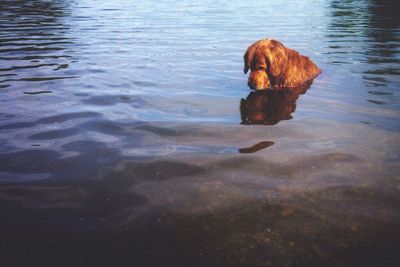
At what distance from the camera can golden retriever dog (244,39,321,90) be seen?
20.9 ft

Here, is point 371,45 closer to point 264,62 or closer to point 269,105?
point 264,62

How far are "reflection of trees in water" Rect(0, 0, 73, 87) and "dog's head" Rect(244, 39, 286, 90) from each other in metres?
4.20

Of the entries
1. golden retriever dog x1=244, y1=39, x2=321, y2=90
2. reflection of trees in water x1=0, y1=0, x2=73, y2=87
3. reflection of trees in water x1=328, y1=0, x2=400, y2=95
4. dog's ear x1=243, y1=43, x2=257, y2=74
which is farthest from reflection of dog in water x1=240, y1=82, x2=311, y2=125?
reflection of trees in water x1=0, y1=0, x2=73, y2=87

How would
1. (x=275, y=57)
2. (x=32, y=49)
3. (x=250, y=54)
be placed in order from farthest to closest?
(x=32, y=49) → (x=250, y=54) → (x=275, y=57)

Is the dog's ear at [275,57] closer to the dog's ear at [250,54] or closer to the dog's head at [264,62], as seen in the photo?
the dog's head at [264,62]

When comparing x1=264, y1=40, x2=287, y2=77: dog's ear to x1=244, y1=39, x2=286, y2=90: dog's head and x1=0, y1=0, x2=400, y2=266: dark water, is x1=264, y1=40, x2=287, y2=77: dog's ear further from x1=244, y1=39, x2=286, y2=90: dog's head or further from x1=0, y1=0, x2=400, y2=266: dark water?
x1=0, y1=0, x2=400, y2=266: dark water

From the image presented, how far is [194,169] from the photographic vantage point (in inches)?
142

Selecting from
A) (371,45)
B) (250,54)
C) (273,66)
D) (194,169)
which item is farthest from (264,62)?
(371,45)

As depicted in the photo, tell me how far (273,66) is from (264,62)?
19 centimetres

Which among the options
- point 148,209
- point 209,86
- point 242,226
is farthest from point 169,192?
point 209,86

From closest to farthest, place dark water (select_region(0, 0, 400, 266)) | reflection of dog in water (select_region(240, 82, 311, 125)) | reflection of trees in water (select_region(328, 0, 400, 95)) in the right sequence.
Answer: dark water (select_region(0, 0, 400, 266)), reflection of dog in water (select_region(240, 82, 311, 125)), reflection of trees in water (select_region(328, 0, 400, 95))

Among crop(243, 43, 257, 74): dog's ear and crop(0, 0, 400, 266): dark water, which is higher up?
crop(243, 43, 257, 74): dog's ear

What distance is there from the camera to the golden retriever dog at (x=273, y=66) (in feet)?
20.9

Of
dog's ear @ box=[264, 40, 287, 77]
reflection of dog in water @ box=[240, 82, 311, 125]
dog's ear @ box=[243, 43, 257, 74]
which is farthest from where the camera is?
dog's ear @ box=[243, 43, 257, 74]
